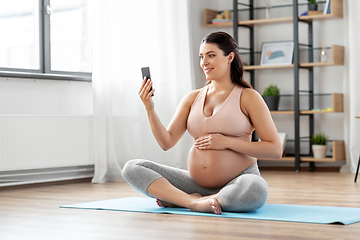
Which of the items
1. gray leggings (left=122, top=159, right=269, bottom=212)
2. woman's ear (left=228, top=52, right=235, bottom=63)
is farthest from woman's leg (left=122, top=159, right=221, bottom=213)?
woman's ear (left=228, top=52, right=235, bottom=63)

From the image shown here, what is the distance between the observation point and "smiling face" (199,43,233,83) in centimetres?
247

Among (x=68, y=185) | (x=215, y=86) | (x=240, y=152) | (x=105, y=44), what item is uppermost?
(x=105, y=44)

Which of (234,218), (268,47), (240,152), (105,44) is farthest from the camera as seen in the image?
(268,47)

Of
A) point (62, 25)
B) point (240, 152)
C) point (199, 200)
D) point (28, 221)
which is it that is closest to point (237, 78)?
point (240, 152)

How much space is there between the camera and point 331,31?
5117 mm

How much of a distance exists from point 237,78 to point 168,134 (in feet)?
1.34

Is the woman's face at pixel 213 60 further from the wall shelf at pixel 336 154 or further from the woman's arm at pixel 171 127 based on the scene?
the wall shelf at pixel 336 154

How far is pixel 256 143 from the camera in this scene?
2363 millimetres

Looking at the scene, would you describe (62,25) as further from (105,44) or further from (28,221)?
(28,221)

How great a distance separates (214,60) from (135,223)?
0.80 meters

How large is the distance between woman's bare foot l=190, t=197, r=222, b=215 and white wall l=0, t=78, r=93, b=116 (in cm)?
202

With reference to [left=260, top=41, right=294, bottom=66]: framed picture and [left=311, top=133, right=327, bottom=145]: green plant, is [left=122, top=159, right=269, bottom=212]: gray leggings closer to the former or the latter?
[left=311, top=133, right=327, bottom=145]: green plant

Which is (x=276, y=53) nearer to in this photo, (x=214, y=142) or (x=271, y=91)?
(x=271, y=91)

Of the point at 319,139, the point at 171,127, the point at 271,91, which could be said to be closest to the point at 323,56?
the point at 271,91
